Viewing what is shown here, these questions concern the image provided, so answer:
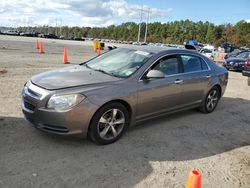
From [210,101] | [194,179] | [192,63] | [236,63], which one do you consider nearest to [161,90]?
[192,63]

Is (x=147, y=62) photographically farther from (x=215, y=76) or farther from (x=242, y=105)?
(x=242, y=105)

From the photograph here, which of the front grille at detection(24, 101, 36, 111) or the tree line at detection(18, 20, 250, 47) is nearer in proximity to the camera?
the front grille at detection(24, 101, 36, 111)

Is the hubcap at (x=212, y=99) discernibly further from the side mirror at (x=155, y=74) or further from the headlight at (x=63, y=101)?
the headlight at (x=63, y=101)

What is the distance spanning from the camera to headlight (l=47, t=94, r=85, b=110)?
4.05 m

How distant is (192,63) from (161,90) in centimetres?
143

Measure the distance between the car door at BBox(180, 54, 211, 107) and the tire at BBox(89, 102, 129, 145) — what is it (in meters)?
1.69

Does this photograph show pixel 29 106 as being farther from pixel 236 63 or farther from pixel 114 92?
pixel 236 63

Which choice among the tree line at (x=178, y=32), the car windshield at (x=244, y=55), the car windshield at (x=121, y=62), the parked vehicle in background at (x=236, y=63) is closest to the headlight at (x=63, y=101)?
the car windshield at (x=121, y=62)

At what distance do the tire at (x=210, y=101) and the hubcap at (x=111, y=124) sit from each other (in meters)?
2.67

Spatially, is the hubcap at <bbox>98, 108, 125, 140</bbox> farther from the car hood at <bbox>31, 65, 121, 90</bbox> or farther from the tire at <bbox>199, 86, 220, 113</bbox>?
the tire at <bbox>199, 86, 220, 113</bbox>

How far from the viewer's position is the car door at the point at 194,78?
5.82m

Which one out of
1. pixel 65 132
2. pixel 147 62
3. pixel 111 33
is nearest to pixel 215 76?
pixel 147 62

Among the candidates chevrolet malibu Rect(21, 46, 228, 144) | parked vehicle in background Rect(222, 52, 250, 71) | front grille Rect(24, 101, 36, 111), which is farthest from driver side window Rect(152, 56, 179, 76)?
parked vehicle in background Rect(222, 52, 250, 71)

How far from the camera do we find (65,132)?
4137 mm
